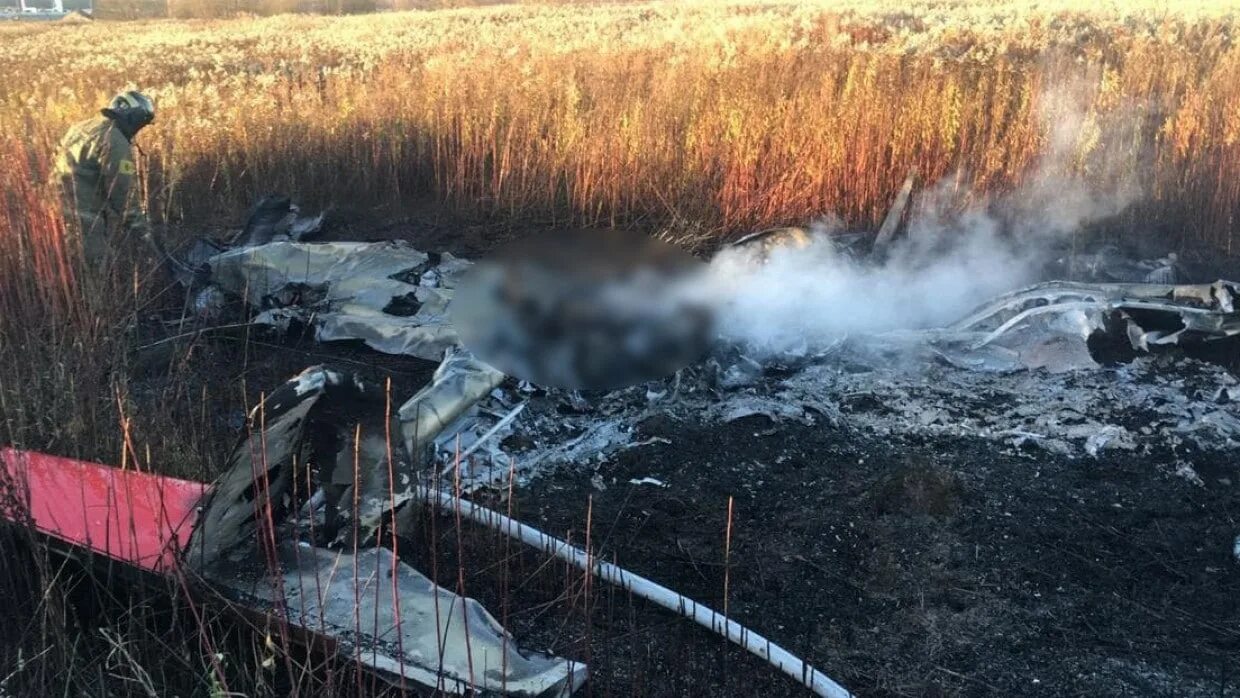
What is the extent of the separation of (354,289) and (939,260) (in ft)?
12.5

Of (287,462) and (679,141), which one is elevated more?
(679,141)

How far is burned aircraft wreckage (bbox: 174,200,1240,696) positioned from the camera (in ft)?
14.6

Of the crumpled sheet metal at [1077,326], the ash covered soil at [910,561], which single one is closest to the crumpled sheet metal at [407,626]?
the ash covered soil at [910,561]

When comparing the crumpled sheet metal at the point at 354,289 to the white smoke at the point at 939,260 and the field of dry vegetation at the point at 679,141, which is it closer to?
the field of dry vegetation at the point at 679,141

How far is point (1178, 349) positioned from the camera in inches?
210

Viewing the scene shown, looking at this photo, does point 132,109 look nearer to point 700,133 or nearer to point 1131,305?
point 700,133

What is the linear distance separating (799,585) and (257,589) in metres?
1.86

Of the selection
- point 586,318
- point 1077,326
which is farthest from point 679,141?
point 1077,326

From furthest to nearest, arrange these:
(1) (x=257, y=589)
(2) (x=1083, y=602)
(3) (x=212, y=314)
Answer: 1. (3) (x=212, y=314)
2. (2) (x=1083, y=602)
3. (1) (x=257, y=589)

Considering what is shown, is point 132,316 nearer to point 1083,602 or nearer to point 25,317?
point 25,317

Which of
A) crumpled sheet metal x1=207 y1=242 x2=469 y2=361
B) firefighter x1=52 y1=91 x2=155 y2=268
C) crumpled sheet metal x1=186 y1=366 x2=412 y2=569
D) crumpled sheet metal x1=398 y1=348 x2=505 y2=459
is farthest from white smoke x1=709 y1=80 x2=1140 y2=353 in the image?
→ firefighter x1=52 y1=91 x2=155 y2=268

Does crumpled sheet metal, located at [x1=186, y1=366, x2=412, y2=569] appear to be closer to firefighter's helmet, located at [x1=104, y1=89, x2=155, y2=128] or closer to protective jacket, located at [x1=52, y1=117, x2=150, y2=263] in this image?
protective jacket, located at [x1=52, y1=117, x2=150, y2=263]

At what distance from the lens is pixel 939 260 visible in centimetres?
645

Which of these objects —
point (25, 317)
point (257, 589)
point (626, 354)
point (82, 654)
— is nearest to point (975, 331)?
point (626, 354)
